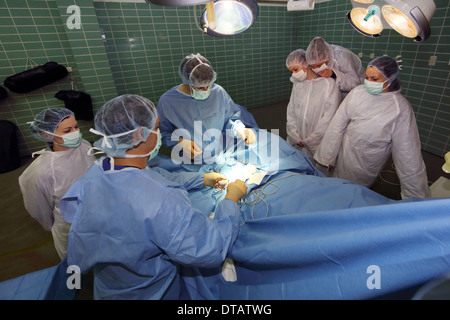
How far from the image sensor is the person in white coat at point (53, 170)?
1.56 m

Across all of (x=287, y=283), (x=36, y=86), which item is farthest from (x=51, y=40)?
(x=287, y=283)

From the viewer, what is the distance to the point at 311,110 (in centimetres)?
247

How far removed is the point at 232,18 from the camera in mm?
1544

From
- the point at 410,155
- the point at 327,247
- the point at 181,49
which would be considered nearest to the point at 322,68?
the point at 410,155

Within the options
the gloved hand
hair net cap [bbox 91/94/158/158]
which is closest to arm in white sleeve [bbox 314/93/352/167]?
the gloved hand

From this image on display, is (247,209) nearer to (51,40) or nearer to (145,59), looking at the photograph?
(145,59)

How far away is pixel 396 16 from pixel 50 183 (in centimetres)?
243

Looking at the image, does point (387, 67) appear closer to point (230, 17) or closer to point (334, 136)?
point (334, 136)

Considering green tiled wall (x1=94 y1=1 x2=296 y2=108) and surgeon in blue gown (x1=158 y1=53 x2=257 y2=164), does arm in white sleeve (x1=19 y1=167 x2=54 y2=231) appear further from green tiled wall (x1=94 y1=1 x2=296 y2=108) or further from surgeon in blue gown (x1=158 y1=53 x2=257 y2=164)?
green tiled wall (x1=94 y1=1 x2=296 y2=108)

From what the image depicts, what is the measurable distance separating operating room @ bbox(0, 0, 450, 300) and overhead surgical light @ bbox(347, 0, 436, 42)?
3.8 inches

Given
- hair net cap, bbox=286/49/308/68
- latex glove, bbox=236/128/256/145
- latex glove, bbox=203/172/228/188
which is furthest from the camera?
hair net cap, bbox=286/49/308/68

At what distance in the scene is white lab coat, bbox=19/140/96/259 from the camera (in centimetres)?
155

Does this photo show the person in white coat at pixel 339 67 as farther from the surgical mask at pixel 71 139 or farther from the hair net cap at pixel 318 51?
the surgical mask at pixel 71 139

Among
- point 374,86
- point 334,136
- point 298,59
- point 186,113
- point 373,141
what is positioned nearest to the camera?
point 374,86
